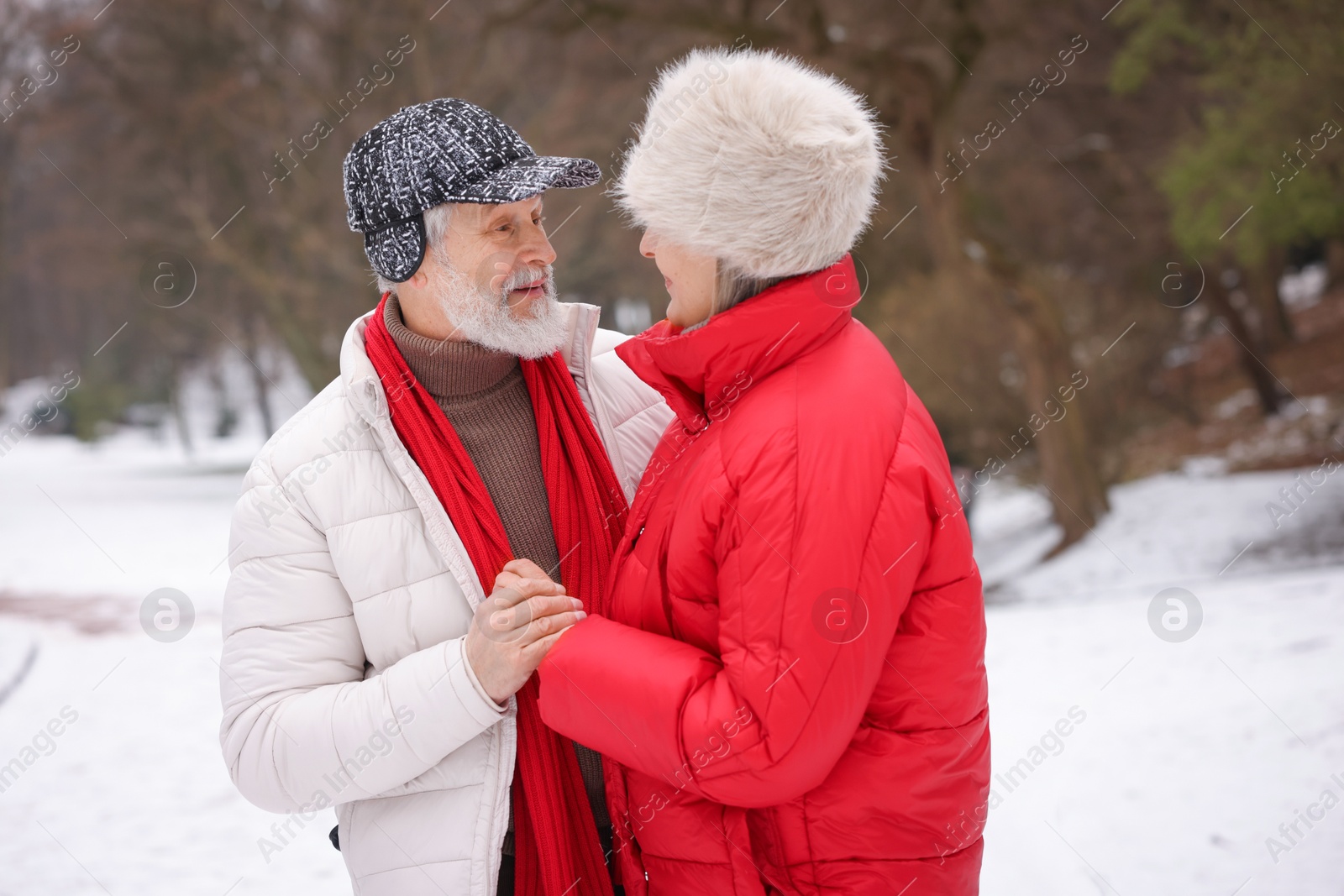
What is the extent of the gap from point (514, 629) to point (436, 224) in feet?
2.76

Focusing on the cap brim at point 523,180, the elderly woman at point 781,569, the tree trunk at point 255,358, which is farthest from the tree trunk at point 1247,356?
the tree trunk at point 255,358

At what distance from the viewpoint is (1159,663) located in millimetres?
5262

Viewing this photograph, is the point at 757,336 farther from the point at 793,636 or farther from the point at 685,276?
the point at 793,636

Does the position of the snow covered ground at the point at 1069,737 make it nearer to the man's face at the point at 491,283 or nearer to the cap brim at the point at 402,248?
the man's face at the point at 491,283

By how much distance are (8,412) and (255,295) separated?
711 cm

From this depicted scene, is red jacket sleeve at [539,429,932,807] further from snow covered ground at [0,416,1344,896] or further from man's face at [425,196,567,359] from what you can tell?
snow covered ground at [0,416,1344,896]

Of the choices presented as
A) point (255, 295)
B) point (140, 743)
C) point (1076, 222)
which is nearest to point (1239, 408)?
point (1076, 222)

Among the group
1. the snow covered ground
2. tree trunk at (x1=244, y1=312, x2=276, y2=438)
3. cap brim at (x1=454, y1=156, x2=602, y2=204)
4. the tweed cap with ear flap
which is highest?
tree trunk at (x1=244, y1=312, x2=276, y2=438)

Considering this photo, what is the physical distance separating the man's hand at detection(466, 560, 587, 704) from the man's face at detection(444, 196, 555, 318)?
1.96 ft

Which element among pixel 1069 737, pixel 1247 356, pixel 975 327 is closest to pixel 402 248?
pixel 1069 737

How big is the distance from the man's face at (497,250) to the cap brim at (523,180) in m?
0.05

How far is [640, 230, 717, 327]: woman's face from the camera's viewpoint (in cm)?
168

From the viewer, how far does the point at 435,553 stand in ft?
6.26

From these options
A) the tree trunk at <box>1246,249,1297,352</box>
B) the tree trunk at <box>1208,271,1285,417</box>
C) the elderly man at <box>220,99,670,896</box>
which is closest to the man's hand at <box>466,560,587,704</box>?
the elderly man at <box>220,99,670,896</box>
